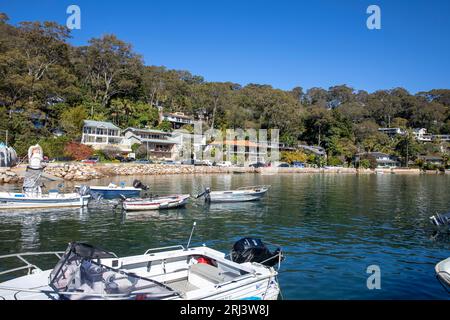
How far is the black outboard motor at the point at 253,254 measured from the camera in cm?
1355

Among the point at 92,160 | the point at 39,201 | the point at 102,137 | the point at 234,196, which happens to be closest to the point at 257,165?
the point at 102,137

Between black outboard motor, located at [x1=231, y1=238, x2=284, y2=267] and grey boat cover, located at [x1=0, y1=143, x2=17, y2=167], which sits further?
grey boat cover, located at [x1=0, y1=143, x2=17, y2=167]

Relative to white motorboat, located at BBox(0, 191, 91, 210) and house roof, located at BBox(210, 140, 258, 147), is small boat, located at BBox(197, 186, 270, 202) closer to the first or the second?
white motorboat, located at BBox(0, 191, 91, 210)

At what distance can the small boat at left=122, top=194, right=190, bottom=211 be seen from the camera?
91.7ft

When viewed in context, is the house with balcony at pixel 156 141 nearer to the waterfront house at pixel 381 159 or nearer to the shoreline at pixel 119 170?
the shoreline at pixel 119 170

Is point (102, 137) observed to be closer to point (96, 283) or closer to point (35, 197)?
point (35, 197)

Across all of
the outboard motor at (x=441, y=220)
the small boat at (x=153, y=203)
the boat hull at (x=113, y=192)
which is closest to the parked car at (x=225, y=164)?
the boat hull at (x=113, y=192)

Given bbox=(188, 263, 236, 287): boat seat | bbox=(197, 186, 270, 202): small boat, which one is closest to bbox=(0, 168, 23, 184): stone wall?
bbox=(197, 186, 270, 202): small boat

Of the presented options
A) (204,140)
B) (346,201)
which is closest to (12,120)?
(204,140)

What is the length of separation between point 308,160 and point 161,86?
46784 millimetres

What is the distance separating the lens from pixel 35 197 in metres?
27.8

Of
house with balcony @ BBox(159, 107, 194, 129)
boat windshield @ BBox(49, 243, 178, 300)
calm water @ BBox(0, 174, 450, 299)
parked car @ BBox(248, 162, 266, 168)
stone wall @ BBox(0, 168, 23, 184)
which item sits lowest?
calm water @ BBox(0, 174, 450, 299)

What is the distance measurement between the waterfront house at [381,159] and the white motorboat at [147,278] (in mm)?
103223

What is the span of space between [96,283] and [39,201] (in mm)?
21740
